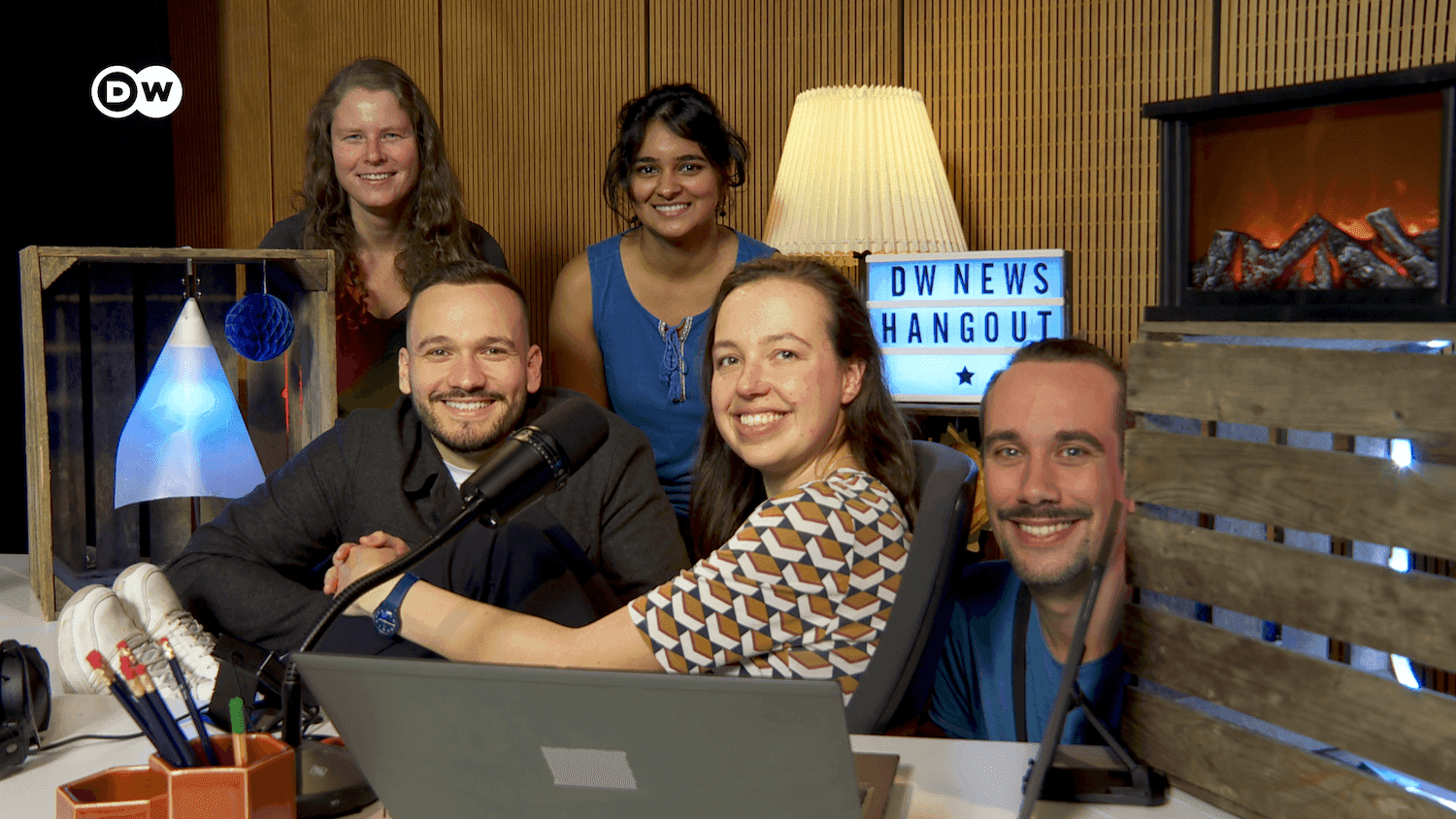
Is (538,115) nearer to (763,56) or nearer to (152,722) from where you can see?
(763,56)

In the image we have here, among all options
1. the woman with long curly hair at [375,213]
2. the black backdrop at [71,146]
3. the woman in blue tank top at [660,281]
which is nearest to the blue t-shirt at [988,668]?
the woman in blue tank top at [660,281]

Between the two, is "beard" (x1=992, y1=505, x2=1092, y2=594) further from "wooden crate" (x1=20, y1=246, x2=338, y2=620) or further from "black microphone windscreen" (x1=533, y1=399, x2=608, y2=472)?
"wooden crate" (x1=20, y1=246, x2=338, y2=620)

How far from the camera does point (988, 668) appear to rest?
5.34 feet

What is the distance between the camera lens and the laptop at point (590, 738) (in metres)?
0.79

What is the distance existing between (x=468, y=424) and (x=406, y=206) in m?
0.84

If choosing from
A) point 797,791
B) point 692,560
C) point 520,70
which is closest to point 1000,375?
point 692,560

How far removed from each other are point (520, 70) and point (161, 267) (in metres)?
1.93

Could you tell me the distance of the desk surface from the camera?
105 cm

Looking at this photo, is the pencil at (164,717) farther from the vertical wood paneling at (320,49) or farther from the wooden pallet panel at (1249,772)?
the vertical wood paneling at (320,49)

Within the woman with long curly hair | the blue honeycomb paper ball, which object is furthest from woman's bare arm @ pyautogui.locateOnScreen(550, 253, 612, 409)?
the blue honeycomb paper ball

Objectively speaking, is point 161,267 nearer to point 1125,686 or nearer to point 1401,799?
point 1125,686

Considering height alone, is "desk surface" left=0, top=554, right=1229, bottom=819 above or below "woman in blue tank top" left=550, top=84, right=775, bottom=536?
below

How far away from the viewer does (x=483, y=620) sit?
4.58ft

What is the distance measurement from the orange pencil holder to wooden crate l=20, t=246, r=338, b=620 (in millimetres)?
1022
